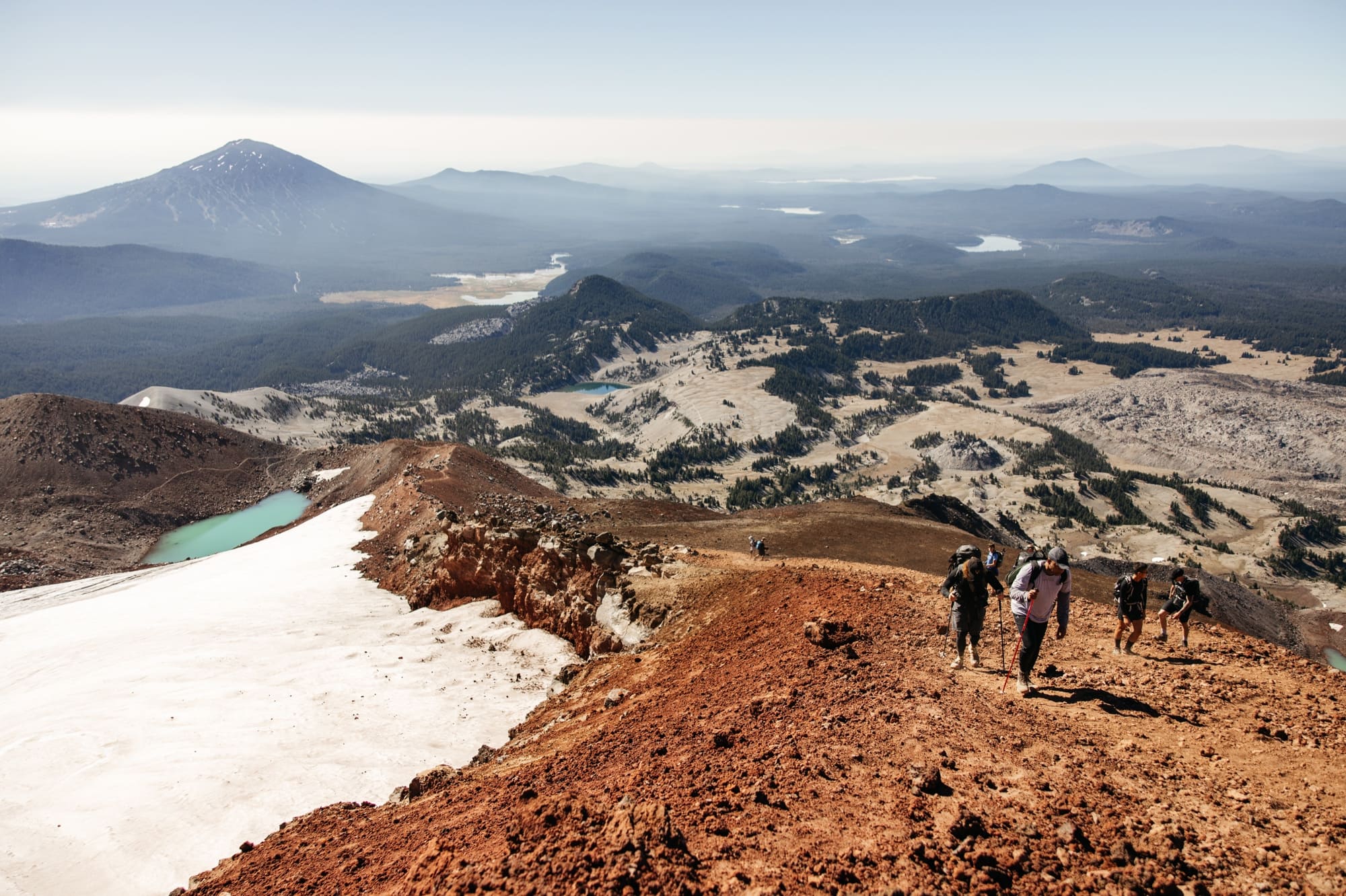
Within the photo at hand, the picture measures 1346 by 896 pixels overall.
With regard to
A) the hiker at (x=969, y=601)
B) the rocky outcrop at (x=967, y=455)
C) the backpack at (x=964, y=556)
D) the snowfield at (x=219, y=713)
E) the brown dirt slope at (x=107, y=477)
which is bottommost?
the rocky outcrop at (x=967, y=455)

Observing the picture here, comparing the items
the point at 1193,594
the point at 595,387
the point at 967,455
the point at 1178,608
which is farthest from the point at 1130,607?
the point at 595,387

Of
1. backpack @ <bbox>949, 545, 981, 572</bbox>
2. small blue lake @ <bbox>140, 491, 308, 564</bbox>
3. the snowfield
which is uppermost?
backpack @ <bbox>949, 545, 981, 572</bbox>

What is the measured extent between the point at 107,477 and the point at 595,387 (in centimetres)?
12870

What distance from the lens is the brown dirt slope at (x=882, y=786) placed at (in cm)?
598

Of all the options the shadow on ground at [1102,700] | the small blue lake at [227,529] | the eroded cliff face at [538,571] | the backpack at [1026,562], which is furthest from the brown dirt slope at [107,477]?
the shadow on ground at [1102,700]

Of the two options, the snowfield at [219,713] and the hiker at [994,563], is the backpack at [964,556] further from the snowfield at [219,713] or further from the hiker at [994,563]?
the snowfield at [219,713]

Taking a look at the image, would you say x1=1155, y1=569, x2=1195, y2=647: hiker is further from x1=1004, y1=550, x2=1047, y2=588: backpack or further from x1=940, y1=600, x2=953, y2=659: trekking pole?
x1=940, y1=600, x2=953, y2=659: trekking pole

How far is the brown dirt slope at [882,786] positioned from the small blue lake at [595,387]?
535 feet

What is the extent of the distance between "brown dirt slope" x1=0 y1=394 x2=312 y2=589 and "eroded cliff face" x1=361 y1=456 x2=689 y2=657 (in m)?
31.4

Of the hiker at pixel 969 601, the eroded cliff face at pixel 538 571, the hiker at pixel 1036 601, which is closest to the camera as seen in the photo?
the hiker at pixel 1036 601

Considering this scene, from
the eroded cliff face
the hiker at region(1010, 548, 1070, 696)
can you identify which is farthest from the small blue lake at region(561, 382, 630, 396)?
the hiker at region(1010, 548, 1070, 696)

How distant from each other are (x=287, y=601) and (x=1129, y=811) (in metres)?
27.1

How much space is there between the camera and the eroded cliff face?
1762 cm

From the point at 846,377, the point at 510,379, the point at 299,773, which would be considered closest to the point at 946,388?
the point at 846,377
